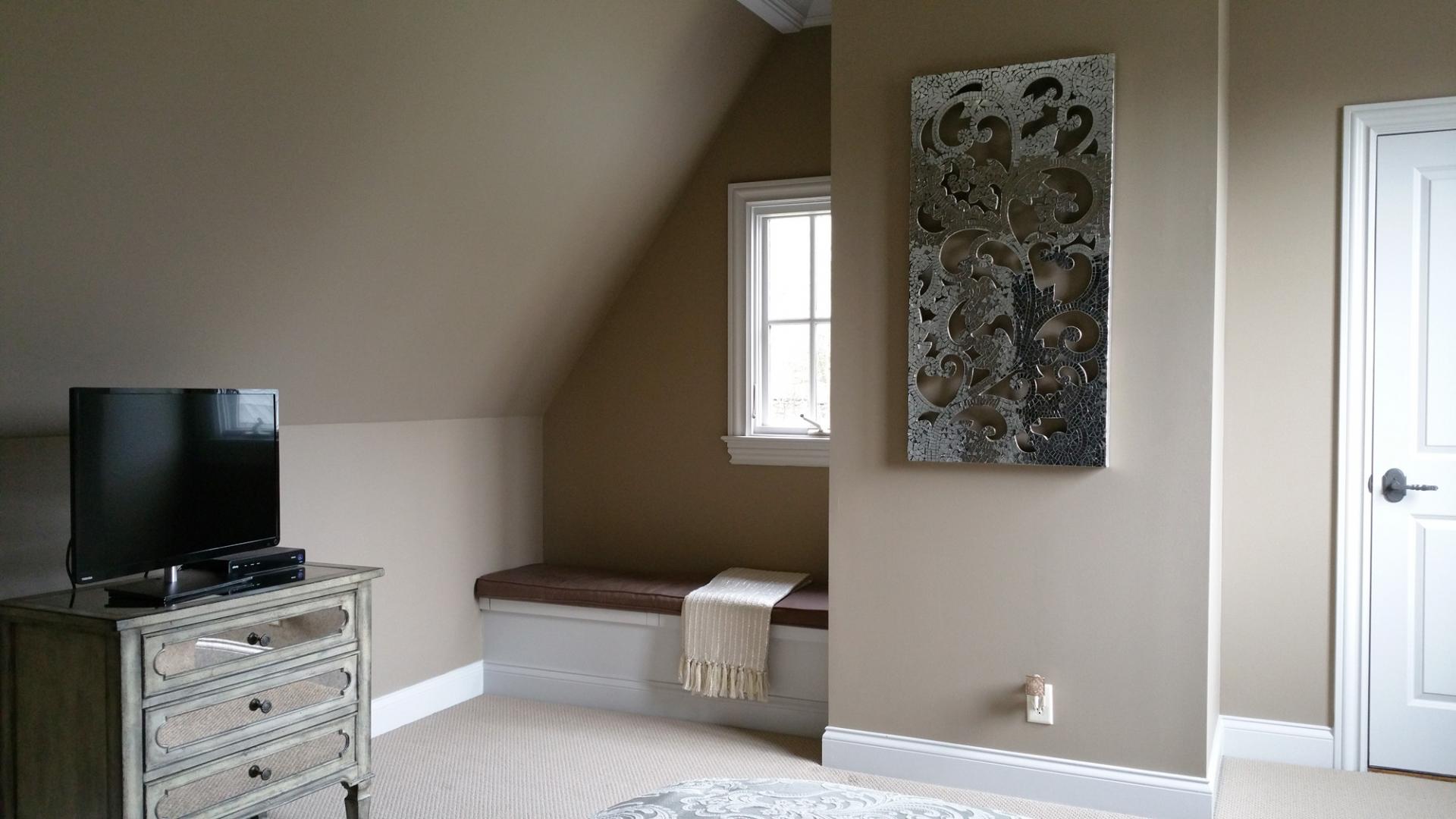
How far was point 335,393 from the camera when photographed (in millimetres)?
3727

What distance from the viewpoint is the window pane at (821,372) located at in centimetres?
444

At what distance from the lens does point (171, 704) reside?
8.30 ft

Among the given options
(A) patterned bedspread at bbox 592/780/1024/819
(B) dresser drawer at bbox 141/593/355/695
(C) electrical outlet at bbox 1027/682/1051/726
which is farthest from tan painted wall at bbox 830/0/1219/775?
(B) dresser drawer at bbox 141/593/355/695

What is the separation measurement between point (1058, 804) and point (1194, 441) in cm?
115

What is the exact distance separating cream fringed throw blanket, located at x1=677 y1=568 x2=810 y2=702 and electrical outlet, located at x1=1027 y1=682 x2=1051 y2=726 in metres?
0.97

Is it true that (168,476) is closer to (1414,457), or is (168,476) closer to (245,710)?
(245,710)

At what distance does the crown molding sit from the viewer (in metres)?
4.10

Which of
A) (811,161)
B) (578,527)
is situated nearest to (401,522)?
(578,527)

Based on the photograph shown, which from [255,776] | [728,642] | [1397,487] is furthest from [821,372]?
[255,776]

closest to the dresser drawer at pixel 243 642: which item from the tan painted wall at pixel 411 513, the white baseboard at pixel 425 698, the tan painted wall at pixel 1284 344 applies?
the tan painted wall at pixel 411 513

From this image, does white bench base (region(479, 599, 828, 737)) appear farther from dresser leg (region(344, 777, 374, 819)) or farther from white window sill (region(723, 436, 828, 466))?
dresser leg (region(344, 777, 374, 819))

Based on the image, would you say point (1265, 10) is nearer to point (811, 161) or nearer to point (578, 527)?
point (811, 161)

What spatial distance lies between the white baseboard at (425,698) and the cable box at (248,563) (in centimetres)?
117

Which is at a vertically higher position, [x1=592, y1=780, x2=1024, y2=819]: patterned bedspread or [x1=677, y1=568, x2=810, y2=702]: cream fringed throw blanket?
[x1=592, y1=780, x2=1024, y2=819]: patterned bedspread
